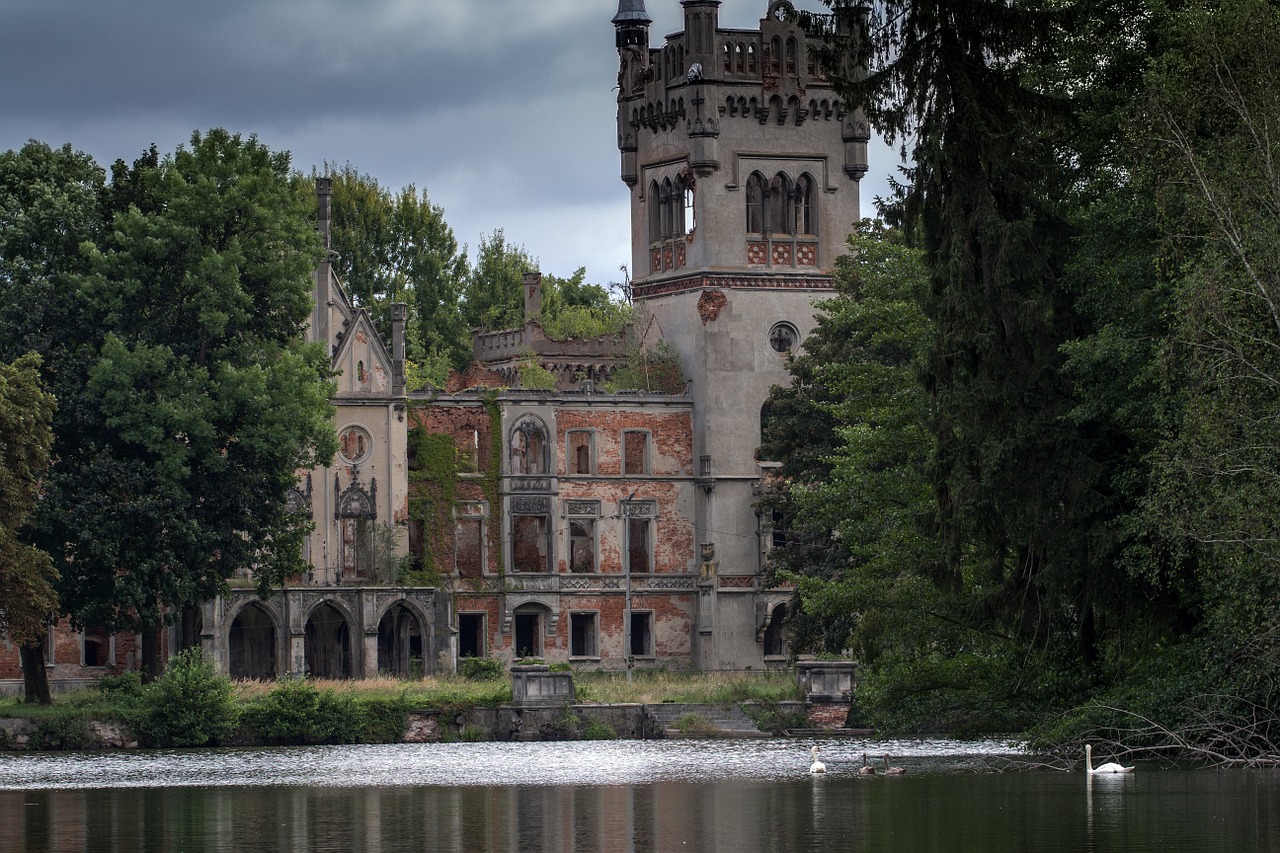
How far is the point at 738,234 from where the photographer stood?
7625 centimetres

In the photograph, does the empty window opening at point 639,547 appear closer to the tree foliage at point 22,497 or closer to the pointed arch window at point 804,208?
the pointed arch window at point 804,208

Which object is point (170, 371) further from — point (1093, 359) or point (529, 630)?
point (1093, 359)

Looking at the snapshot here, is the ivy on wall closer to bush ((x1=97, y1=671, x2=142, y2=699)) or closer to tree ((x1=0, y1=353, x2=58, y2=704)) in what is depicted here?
bush ((x1=97, y1=671, x2=142, y2=699))

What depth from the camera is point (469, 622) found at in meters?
73.9

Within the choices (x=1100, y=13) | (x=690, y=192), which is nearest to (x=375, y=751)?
(x=1100, y=13)

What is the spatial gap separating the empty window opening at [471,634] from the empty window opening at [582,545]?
3579 millimetres

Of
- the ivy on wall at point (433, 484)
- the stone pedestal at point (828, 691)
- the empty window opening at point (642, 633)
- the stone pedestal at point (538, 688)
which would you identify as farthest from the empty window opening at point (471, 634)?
the stone pedestal at point (828, 691)

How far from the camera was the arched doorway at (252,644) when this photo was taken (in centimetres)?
6750

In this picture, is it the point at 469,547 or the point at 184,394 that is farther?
the point at 469,547

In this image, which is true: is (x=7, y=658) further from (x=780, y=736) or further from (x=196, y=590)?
(x=780, y=736)

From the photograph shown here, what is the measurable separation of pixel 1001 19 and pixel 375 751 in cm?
2164

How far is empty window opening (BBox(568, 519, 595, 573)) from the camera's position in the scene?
75.5 metres

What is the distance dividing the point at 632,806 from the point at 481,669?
34.9 m

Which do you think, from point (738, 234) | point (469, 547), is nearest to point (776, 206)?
point (738, 234)
